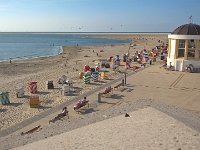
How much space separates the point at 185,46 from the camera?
25.1 metres

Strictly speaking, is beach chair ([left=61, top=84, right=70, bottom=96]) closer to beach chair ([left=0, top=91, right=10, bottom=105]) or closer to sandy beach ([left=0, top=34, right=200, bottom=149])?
sandy beach ([left=0, top=34, right=200, bottom=149])

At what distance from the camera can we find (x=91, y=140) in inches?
371

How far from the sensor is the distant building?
24797 millimetres

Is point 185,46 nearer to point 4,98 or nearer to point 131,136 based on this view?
point 4,98

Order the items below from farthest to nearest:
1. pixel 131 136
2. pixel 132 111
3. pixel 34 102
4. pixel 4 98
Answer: pixel 4 98 < pixel 34 102 < pixel 132 111 < pixel 131 136

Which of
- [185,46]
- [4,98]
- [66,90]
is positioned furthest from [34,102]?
[185,46]

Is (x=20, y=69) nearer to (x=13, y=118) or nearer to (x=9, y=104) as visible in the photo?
(x=9, y=104)

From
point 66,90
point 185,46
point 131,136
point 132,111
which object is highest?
point 185,46

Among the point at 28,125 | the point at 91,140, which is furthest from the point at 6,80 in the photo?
the point at 91,140

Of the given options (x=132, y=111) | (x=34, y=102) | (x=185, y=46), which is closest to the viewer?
(x=132, y=111)

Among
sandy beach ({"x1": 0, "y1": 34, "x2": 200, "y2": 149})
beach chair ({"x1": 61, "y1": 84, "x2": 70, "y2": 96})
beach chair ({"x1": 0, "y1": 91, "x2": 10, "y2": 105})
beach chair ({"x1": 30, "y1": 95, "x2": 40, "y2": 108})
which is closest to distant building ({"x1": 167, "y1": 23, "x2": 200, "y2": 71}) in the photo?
sandy beach ({"x1": 0, "y1": 34, "x2": 200, "y2": 149})

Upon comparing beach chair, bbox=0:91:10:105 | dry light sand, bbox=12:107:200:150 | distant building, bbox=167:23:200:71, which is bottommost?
beach chair, bbox=0:91:10:105

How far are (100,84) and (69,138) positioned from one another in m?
11.6

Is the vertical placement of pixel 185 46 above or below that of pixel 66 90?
above
